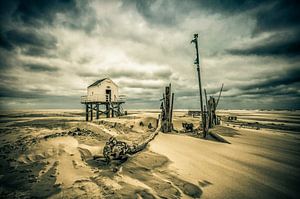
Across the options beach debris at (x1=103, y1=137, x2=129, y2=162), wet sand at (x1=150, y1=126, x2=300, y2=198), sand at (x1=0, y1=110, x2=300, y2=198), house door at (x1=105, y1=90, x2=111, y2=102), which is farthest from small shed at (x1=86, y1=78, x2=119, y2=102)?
beach debris at (x1=103, y1=137, x2=129, y2=162)

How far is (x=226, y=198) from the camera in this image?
144 inches

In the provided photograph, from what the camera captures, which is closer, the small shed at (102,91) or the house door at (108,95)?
the small shed at (102,91)

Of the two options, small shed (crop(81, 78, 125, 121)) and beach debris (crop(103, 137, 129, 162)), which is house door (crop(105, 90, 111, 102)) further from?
beach debris (crop(103, 137, 129, 162))

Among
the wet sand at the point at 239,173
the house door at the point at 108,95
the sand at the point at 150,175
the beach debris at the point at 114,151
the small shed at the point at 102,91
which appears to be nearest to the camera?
the sand at the point at 150,175

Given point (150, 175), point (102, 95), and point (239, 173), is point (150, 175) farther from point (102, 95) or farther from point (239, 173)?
point (102, 95)

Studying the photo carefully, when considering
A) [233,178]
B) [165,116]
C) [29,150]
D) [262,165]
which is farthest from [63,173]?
[165,116]

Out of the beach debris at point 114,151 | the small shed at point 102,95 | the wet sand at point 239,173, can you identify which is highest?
the small shed at point 102,95

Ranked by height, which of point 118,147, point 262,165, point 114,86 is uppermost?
point 114,86

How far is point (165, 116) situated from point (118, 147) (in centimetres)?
926

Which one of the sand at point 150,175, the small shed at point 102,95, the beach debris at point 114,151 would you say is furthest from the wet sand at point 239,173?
the small shed at point 102,95

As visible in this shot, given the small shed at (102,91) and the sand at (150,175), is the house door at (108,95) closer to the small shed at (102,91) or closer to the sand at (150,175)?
the small shed at (102,91)

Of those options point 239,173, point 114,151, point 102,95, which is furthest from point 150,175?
point 102,95

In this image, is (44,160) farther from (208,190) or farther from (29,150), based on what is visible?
(208,190)

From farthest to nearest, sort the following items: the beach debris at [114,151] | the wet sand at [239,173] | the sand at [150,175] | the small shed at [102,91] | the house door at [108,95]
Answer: the house door at [108,95]
the small shed at [102,91]
the beach debris at [114,151]
the wet sand at [239,173]
the sand at [150,175]
